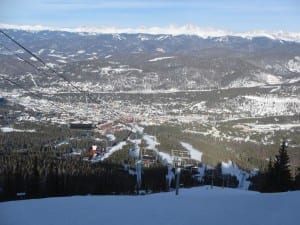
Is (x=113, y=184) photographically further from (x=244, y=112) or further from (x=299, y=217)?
(x=244, y=112)

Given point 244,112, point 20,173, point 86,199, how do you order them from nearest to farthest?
point 86,199 < point 20,173 < point 244,112

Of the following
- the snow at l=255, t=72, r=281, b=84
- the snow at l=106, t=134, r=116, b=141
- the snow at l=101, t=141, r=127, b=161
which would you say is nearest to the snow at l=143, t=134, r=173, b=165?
the snow at l=101, t=141, r=127, b=161

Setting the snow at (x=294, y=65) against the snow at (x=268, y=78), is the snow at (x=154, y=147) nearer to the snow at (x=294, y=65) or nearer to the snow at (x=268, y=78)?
the snow at (x=268, y=78)

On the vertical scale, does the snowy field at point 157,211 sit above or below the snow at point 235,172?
above

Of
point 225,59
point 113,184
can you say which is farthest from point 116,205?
point 225,59

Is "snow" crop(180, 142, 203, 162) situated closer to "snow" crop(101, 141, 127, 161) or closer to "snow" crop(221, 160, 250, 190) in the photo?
"snow" crop(221, 160, 250, 190)

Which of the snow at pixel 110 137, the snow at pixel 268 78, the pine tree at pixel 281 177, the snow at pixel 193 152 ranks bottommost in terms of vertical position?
the snow at pixel 193 152

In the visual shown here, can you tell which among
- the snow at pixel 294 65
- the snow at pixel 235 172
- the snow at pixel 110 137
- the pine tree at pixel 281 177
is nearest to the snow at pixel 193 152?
the snow at pixel 235 172
